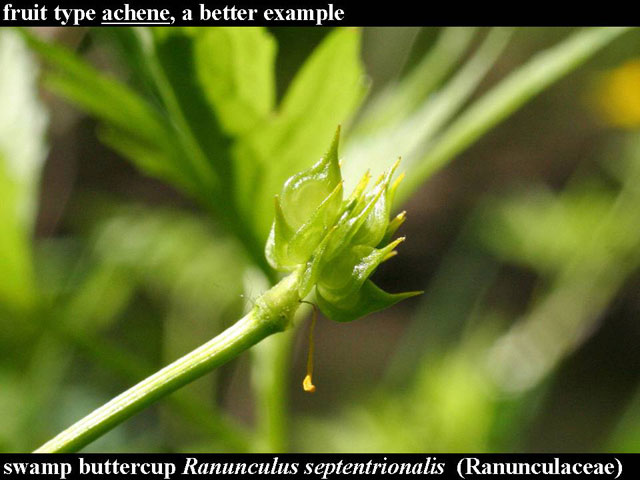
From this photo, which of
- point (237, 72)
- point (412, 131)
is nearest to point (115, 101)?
point (237, 72)

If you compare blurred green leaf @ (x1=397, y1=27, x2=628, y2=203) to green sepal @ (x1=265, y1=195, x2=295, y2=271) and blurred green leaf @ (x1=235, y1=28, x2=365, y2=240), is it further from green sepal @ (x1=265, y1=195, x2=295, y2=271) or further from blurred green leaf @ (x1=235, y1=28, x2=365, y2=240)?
green sepal @ (x1=265, y1=195, x2=295, y2=271)

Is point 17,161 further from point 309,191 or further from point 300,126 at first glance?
point 309,191

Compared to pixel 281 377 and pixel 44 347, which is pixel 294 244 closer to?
pixel 281 377

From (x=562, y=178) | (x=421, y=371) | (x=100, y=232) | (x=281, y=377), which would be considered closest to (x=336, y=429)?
(x=421, y=371)
